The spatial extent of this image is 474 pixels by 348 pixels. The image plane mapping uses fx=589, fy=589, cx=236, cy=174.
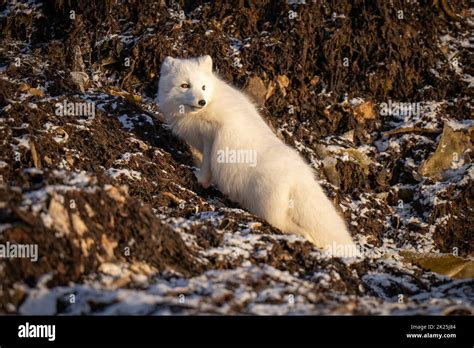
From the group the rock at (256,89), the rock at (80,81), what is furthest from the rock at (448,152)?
the rock at (80,81)

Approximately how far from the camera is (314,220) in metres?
6.03

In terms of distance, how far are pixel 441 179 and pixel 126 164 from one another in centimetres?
462

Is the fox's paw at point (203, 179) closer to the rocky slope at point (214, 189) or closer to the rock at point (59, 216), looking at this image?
the rocky slope at point (214, 189)

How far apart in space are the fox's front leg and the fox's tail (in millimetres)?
1126

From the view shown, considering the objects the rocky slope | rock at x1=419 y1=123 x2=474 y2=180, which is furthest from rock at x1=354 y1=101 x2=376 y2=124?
rock at x1=419 y1=123 x2=474 y2=180

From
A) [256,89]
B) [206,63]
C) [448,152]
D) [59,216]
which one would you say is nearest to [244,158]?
[206,63]

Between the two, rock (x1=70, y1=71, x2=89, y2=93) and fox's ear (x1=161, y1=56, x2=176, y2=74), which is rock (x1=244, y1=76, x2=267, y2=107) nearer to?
fox's ear (x1=161, y1=56, x2=176, y2=74)

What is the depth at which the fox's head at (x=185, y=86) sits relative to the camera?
6582mm

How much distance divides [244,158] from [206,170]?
2.01ft

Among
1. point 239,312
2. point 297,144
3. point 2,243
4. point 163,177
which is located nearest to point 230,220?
point 163,177

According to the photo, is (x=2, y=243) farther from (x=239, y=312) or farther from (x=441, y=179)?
(x=441, y=179)

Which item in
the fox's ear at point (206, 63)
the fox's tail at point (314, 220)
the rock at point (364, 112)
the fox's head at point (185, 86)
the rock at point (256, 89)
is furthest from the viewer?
the rock at point (364, 112)

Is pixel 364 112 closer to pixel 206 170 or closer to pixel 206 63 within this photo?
pixel 206 63

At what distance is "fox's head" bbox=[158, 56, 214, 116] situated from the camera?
259 inches
